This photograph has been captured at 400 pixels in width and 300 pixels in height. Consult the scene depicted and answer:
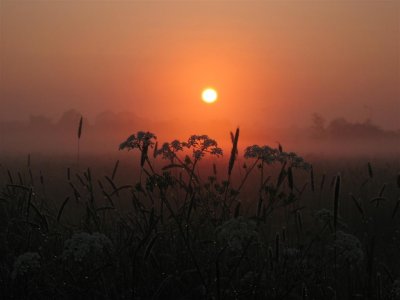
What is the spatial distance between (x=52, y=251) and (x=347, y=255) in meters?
3.77

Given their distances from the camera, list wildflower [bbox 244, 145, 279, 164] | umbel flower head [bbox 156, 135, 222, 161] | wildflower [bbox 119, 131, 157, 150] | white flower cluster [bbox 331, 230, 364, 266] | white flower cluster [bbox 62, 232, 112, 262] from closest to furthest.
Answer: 1. white flower cluster [bbox 62, 232, 112, 262]
2. white flower cluster [bbox 331, 230, 364, 266]
3. wildflower [bbox 119, 131, 157, 150]
4. wildflower [bbox 244, 145, 279, 164]
5. umbel flower head [bbox 156, 135, 222, 161]

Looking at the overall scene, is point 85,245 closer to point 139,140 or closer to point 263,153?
point 139,140

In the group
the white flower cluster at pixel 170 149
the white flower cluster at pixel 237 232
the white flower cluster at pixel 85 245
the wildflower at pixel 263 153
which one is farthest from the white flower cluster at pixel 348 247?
the white flower cluster at pixel 170 149

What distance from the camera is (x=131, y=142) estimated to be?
5.48 meters

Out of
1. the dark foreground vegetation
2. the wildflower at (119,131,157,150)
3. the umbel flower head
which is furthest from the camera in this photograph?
the umbel flower head

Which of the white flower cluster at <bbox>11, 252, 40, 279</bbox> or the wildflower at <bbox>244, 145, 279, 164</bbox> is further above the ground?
the wildflower at <bbox>244, 145, 279, 164</bbox>

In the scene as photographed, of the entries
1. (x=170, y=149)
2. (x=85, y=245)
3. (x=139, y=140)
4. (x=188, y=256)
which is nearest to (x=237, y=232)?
(x=85, y=245)

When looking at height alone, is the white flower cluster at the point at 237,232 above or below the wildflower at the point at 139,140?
below

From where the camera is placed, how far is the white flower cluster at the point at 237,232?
12.9 ft

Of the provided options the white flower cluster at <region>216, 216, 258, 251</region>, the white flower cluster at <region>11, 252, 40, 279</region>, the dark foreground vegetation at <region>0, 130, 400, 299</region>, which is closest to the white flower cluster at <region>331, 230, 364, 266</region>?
the dark foreground vegetation at <region>0, 130, 400, 299</region>

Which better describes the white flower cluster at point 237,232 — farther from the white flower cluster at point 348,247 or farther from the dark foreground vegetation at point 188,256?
the white flower cluster at point 348,247

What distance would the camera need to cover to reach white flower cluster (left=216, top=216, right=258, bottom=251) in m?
3.92

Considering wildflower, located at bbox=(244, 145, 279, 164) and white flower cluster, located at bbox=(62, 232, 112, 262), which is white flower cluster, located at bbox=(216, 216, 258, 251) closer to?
white flower cluster, located at bbox=(62, 232, 112, 262)

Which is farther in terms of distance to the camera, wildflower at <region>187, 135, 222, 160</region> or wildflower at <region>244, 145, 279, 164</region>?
wildflower at <region>187, 135, 222, 160</region>
